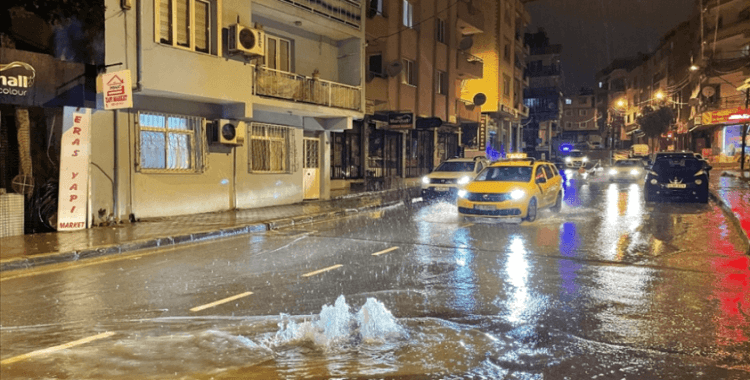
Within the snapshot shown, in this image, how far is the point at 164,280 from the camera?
8086 millimetres

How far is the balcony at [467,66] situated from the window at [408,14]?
6725 mm

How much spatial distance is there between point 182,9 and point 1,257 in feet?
27.5

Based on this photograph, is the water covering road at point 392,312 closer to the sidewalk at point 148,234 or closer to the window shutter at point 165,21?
the sidewalk at point 148,234

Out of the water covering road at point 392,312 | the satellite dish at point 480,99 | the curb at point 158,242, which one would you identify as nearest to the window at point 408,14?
the satellite dish at point 480,99

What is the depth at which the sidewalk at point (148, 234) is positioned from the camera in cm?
981

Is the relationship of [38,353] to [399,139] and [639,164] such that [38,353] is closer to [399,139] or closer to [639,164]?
[399,139]

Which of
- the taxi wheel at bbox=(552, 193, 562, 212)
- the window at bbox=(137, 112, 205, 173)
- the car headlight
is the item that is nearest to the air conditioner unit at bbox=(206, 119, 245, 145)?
the window at bbox=(137, 112, 205, 173)

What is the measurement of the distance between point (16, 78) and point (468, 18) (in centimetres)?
3107

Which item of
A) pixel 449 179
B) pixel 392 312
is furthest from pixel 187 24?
pixel 392 312

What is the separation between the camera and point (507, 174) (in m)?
16.3

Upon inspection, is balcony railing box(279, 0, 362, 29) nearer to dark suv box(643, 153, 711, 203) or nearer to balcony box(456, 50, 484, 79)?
dark suv box(643, 153, 711, 203)

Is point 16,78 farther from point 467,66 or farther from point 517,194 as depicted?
point 467,66

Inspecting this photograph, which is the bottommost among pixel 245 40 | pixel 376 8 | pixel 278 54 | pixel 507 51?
pixel 245 40

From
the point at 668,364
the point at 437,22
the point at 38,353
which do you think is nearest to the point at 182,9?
the point at 38,353
